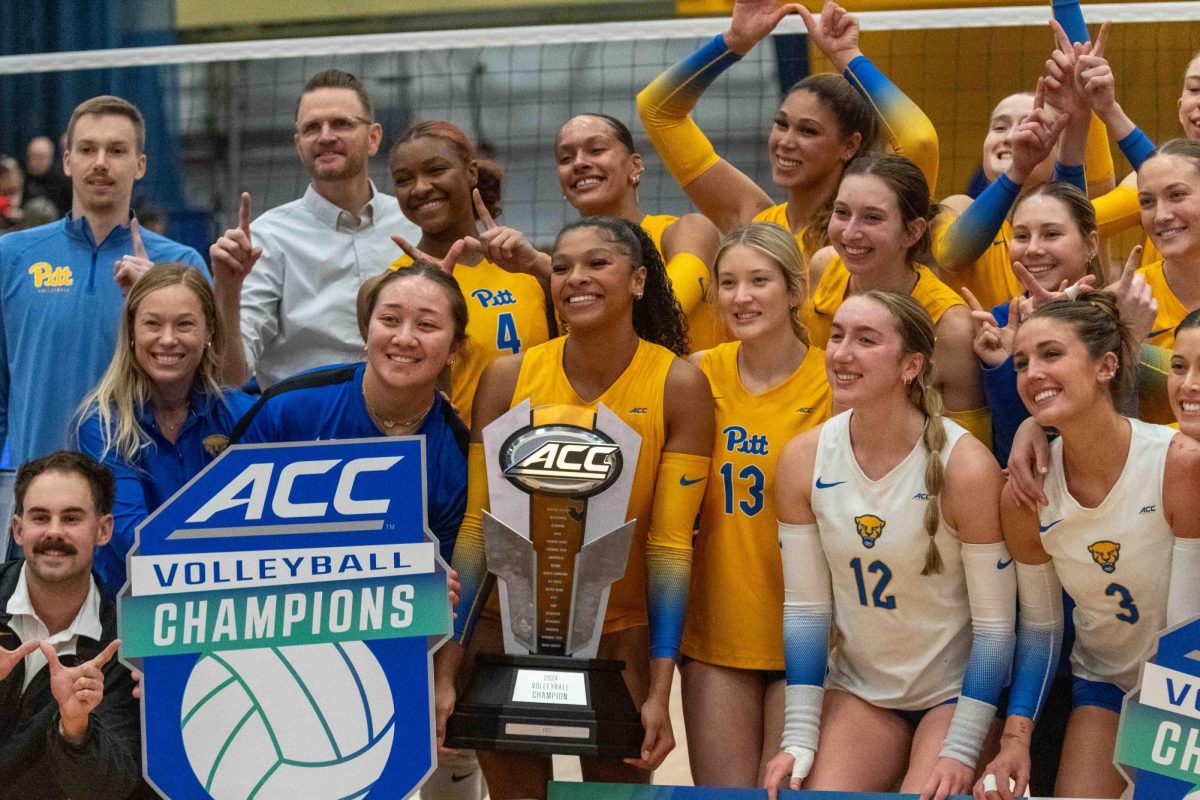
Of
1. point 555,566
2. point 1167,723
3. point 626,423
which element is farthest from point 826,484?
point 1167,723

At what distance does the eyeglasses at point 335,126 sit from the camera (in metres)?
5.09

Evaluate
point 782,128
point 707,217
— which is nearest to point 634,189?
point 707,217

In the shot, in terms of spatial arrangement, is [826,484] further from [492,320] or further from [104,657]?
[104,657]

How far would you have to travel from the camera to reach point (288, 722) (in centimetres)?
321

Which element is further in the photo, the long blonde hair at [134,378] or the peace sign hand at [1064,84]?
the peace sign hand at [1064,84]

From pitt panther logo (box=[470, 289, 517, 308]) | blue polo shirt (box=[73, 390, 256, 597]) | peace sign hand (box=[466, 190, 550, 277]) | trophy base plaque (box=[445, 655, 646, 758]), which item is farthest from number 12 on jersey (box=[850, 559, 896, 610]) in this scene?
blue polo shirt (box=[73, 390, 256, 597])

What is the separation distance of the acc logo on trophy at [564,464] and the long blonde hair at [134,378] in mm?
1277

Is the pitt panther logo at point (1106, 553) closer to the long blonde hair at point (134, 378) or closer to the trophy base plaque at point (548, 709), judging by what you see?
the trophy base plaque at point (548, 709)

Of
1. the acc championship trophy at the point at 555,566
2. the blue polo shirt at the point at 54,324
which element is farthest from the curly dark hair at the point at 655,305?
the blue polo shirt at the point at 54,324

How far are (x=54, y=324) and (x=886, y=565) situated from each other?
284 cm

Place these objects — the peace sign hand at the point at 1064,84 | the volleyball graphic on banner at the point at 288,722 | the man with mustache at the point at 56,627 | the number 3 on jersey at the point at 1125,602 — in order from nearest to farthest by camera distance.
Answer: the volleyball graphic on banner at the point at 288,722 < the number 3 on jersey at the point at 1125,602 < the man with mustache at the point at 56,627 < the peace sign hand at the point at 1064,84

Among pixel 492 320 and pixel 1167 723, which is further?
pixel 492 320

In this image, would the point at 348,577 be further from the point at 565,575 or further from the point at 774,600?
the point at 774,600

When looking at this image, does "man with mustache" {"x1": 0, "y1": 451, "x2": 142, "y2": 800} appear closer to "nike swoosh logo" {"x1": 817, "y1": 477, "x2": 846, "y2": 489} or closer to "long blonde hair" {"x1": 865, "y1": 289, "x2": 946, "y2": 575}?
"nike swoosh logo" {"x1": 817, "y1": 477, "x2": 846, "y2": 489}
